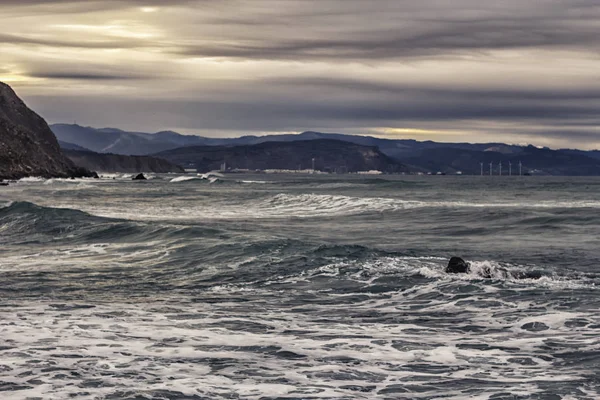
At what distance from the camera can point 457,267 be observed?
75.5ft

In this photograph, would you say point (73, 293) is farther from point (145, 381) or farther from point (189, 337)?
point (145, 381)

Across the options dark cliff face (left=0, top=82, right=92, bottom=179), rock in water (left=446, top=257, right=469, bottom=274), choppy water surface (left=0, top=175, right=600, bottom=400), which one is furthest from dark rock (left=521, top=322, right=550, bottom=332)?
dark cliff face (left=0, top=82, right=92, bottom=179)

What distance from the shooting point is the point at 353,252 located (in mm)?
27266

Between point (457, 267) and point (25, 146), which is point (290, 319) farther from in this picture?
point (25, 146)

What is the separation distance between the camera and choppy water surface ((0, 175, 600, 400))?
12.4 m

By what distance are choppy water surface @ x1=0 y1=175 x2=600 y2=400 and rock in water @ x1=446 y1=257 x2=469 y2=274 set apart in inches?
18.1

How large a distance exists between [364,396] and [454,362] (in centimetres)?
238

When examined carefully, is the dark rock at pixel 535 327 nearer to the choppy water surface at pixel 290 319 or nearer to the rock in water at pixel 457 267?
the choppy water surface at pixel 290 319

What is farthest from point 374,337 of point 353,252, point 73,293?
point 353,252

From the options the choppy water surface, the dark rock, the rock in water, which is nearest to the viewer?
the choppy water surface

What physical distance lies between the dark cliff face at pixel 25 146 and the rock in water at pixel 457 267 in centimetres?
12447

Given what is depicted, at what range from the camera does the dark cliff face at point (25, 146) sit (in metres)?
148

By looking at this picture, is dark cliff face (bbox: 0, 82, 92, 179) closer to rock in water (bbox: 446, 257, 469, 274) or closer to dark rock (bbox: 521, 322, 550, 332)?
rock in water (bbox: 446, 257, 469, 274)

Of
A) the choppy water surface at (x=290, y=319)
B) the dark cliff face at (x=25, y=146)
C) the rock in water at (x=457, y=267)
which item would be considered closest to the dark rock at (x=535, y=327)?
the choppy water surface at (x=290, y=319)
